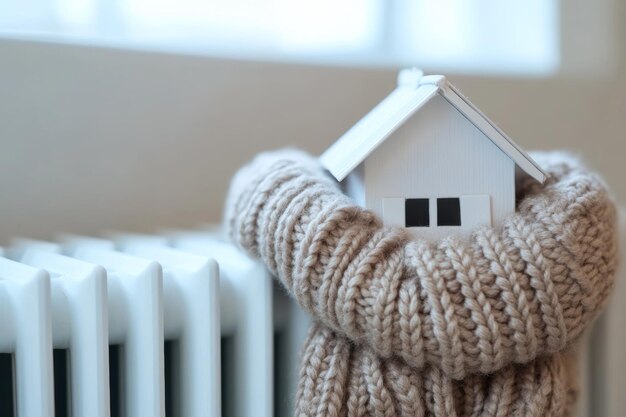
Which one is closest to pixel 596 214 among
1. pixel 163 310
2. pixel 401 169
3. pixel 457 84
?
pixel 401 169

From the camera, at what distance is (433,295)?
601 mm

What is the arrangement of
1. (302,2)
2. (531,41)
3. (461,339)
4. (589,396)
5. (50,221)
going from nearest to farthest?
(461,339), (589,396), (50,221), (302,2), (531,41)

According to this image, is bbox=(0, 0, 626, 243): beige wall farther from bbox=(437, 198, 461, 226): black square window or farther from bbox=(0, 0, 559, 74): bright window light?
bbox=(437, 198, 461, 226): black square window

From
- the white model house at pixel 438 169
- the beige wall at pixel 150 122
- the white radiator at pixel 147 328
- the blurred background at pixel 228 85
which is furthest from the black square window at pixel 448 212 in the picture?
the beige wall at pixel 150 122

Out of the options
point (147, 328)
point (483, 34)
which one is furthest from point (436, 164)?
point (483, 34)

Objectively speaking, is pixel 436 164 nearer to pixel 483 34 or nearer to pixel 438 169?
pixel 438 169

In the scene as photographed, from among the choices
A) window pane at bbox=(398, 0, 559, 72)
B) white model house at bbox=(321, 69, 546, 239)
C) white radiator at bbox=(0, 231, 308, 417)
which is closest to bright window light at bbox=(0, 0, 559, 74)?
window pane at bbox=(398, 0, 559, 72)

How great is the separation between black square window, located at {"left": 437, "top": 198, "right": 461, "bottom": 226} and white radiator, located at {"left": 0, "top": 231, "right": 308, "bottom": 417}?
16cm

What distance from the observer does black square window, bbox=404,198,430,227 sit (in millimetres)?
685

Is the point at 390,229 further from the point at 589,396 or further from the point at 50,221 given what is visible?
the point at 50,221

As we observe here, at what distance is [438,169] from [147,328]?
29 centimetres

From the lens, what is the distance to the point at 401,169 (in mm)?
672

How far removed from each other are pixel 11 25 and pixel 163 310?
44 cm

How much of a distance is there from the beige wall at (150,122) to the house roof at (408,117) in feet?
1.24
